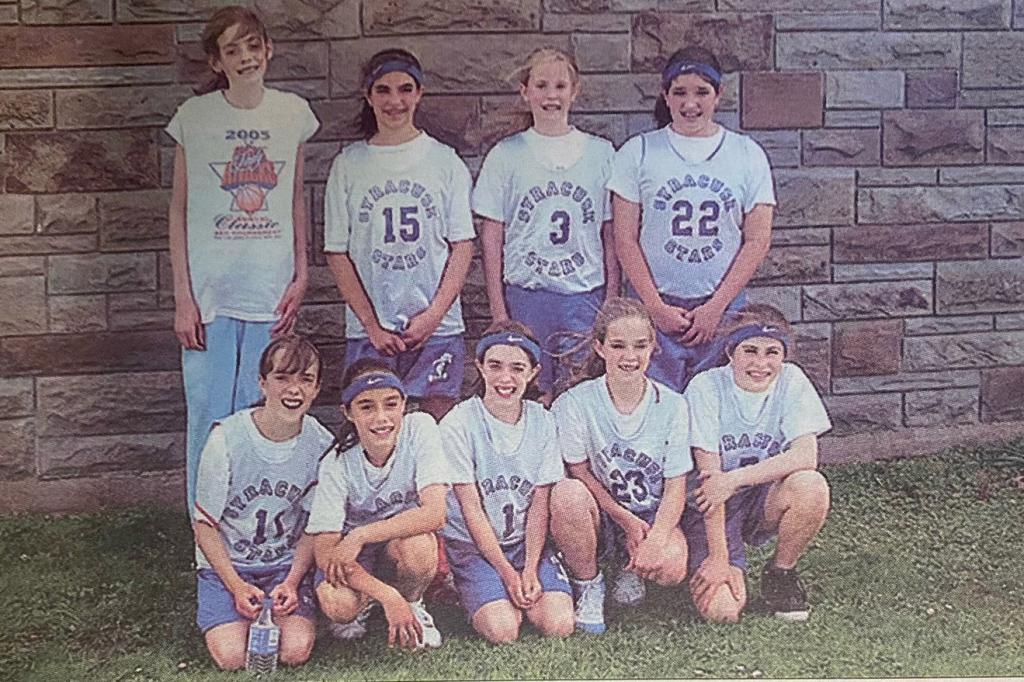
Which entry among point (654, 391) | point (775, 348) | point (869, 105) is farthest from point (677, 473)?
point (869, 105)

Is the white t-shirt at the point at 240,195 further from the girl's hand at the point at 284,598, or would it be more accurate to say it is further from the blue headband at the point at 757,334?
the blue headband at the point at 757,334

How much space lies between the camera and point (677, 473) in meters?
2.63

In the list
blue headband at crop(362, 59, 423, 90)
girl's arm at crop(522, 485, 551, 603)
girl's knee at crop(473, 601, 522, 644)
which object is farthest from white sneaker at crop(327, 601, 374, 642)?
blue headband at crop(362, 59, 423, 90)

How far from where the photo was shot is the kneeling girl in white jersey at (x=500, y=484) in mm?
2592

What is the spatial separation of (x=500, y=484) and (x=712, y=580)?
0.52m

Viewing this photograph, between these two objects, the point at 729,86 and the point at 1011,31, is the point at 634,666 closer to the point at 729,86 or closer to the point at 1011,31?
the point at 729,86

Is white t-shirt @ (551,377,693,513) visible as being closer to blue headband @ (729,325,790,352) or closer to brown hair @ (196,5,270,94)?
blue headband @ (729,325,790,352)

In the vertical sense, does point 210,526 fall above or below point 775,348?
below

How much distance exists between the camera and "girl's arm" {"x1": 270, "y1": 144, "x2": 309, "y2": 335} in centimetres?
254

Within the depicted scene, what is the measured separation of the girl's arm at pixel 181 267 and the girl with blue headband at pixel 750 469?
1084 millimetres

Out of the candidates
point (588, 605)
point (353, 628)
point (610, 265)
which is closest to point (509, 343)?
point (610, 265)

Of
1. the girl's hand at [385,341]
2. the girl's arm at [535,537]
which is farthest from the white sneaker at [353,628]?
the girl's hand at [385,341]

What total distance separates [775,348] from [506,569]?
769mm

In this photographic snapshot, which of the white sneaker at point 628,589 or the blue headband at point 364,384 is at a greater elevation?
the blue headband at point 364,384
